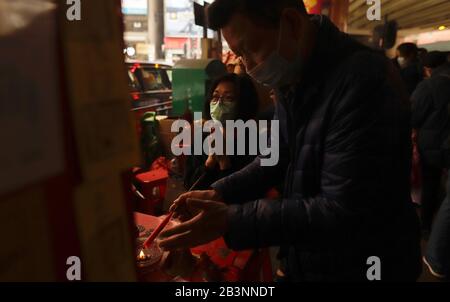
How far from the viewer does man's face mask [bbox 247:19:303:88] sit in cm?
126

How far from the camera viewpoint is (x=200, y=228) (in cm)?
106

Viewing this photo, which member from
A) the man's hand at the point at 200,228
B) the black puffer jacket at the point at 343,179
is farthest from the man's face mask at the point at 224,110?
the man's hand at the point at 200,228

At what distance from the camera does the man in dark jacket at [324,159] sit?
1.02 metres

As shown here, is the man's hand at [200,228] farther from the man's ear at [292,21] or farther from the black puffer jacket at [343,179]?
the man's ear at [292,21]

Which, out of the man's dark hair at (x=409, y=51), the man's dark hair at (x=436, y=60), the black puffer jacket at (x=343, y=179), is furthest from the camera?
the man's dark hair at (x=409, y=51)

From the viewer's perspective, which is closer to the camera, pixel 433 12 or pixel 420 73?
pixel 420 73

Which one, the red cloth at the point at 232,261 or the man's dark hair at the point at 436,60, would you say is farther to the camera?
the man's dark hair at the point at 436,60

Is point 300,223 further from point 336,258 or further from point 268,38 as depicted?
point 268,38

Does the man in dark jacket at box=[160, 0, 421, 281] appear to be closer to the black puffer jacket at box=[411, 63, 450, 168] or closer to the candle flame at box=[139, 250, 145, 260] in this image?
the candle flame at box=[139, 250, 145, 260]

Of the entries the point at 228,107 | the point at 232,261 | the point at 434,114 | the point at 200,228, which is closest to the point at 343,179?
the point at 200,228

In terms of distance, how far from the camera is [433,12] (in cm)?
1114

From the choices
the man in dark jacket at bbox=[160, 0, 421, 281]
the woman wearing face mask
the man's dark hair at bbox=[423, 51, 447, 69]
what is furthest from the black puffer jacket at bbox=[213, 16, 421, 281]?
the man's dark hair at bbox=[423, 51, 447, 69]

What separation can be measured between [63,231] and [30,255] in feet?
0.17
